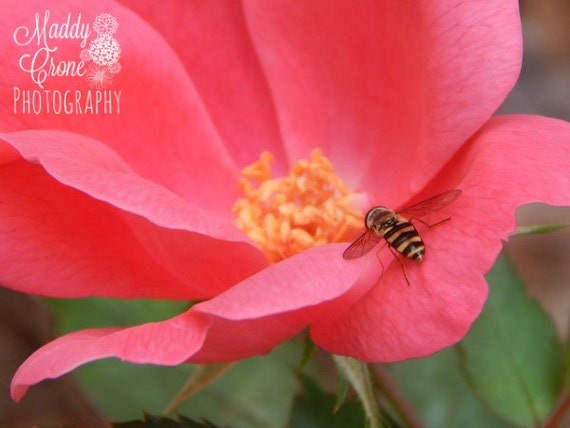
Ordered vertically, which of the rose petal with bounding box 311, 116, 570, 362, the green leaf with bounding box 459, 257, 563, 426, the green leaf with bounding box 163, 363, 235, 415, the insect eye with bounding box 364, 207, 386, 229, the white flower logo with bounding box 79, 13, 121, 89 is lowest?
the green leaf with bounding box 459, 257, 563, 426

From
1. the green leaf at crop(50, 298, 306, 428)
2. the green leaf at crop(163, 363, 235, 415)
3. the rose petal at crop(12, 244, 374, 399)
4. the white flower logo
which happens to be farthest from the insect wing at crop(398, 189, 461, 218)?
the green leaf at crop(50, 298, 306, 428)

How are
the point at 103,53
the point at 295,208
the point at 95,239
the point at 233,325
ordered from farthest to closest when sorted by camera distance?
the point at 295,208, the point at 103,53, the point at 95,239, the point at 233,325

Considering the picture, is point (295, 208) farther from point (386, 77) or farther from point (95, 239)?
point (95, 239)

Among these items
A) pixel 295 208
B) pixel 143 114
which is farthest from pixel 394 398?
pixel 143 114

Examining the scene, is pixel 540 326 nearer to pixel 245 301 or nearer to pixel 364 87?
pixel 364 87

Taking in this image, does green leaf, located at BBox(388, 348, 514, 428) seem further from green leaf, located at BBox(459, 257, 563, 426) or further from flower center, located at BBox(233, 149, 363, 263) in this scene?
flower center, located at BBox(233, 149, 363, 263)

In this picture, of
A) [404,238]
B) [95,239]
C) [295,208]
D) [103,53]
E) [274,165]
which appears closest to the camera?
[404,238]
